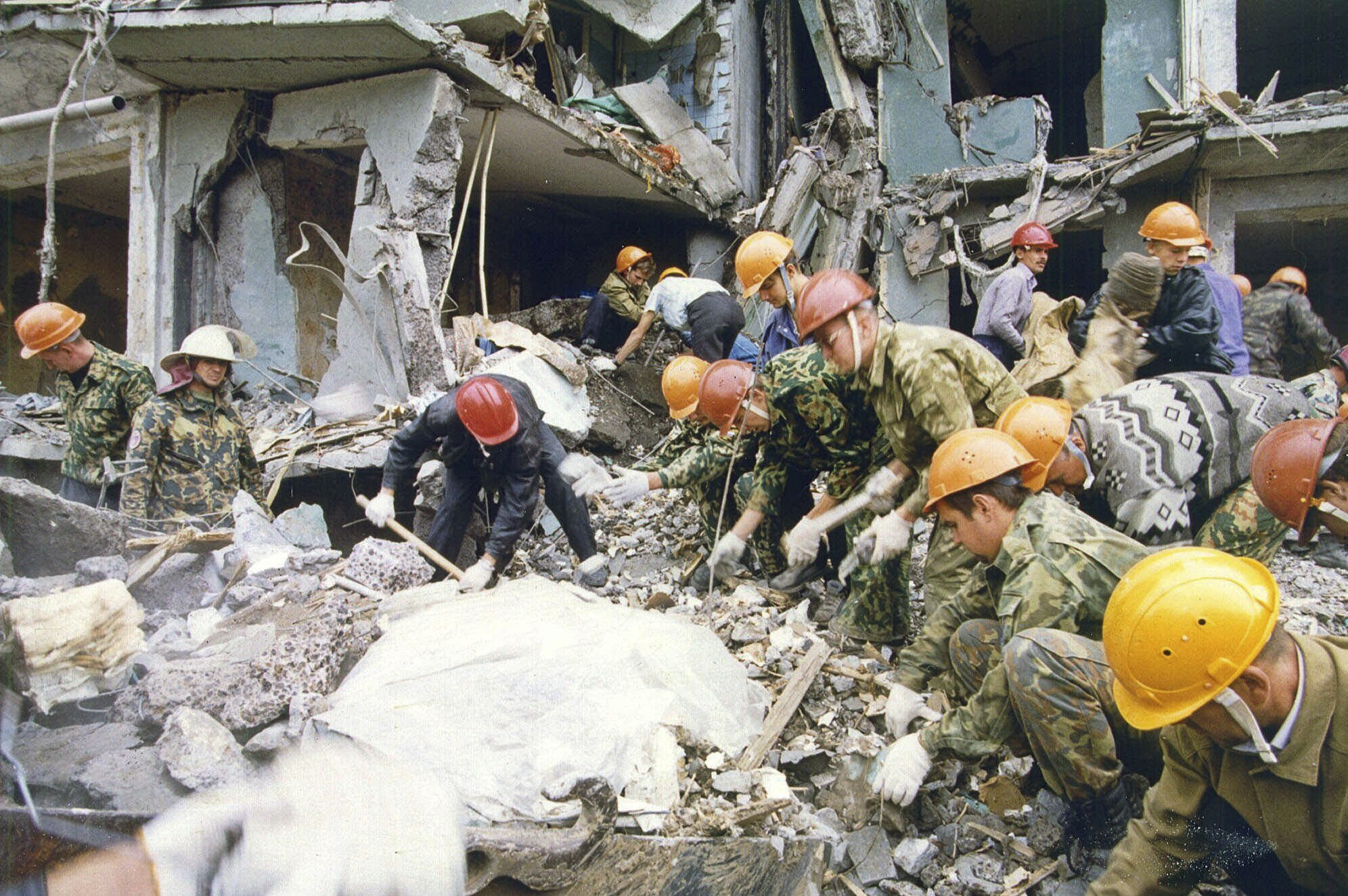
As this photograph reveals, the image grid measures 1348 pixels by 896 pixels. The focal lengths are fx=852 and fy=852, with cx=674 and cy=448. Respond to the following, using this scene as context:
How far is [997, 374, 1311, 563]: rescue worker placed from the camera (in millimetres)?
3152

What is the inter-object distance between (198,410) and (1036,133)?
813 centimetres

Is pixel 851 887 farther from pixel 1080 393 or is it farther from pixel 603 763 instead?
pixel 1080 393

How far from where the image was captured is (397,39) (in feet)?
17.5

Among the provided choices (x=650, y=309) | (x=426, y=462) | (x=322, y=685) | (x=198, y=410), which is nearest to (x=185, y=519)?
(x=198, y=410)

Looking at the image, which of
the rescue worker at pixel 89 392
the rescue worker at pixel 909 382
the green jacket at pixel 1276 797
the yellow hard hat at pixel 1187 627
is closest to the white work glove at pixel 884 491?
the rescue worker at pixel 909 382

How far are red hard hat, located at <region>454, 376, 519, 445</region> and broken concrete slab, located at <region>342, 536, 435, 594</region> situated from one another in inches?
28.1

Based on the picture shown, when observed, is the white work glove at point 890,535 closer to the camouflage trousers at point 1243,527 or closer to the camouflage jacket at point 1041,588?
the camouflage jacket at point 1041,588

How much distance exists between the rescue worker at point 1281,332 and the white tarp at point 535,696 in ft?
14.4

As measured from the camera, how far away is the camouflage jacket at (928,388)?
132 inches

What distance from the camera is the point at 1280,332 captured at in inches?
219

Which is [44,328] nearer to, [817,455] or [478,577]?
[478,577]

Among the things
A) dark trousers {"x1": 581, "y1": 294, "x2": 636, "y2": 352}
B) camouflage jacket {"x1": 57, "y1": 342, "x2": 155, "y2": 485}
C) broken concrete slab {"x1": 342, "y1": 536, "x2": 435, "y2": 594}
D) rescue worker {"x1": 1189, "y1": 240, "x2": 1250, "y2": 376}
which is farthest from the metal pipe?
rescue worker {"x1": 1189, "y1": 240, "x2": 1250, "y2": 376}

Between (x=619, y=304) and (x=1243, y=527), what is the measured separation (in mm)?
5498

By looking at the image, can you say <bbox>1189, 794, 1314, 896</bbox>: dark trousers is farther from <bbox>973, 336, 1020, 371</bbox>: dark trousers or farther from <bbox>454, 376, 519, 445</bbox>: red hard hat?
<bbox>973, 336, 1020, 371</bbox>: dark trousers
